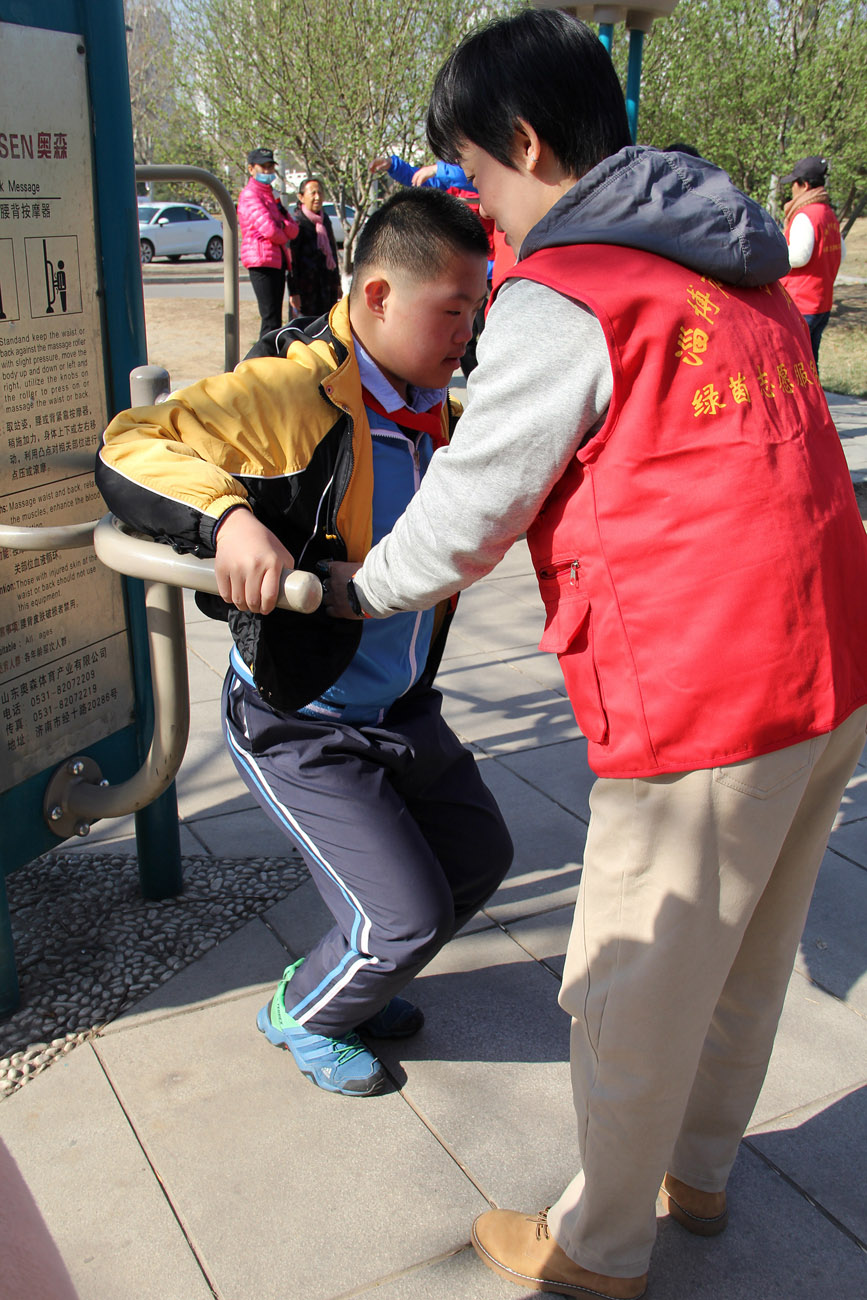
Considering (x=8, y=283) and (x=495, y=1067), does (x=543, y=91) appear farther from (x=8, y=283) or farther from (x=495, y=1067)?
(x=495, y=1067)

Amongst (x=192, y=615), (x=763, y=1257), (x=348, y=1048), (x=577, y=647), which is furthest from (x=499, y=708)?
(x=577, y=647)

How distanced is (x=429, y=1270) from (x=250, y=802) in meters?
1.70

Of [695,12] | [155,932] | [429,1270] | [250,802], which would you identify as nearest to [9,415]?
[155,932]

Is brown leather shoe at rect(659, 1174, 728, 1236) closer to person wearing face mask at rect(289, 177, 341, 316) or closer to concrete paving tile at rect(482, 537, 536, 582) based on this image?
concrete paving tile at rect(482, 537, 536, 582)

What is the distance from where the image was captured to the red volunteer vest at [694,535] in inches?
52.8

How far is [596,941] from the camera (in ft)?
5.16

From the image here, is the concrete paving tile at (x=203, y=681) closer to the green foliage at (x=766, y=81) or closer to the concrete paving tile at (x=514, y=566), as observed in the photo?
the concrete paving tile at (x=514, y=566)

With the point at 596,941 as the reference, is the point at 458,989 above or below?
below

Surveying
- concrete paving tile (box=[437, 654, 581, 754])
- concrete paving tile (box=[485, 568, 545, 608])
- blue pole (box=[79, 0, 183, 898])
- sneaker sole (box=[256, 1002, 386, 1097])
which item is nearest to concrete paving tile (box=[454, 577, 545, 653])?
concrete paving tile (box=[485, 568, 545, 608])

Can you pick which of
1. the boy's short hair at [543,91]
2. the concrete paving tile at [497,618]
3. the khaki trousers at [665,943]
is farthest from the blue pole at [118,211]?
the concrete paving tile at [497,618]

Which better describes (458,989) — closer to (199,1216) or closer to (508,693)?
(199,1216)

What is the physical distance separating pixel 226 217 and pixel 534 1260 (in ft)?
8.37

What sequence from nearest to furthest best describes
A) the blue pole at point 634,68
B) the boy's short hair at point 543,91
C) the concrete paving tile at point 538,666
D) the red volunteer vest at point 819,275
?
the boy's short hair at point 543,91
the concrete paving tile at point 538,666
the blue pole at point 634,68
the red volunteer vest at point 819,275

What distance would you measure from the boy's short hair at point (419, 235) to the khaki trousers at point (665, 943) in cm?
105
